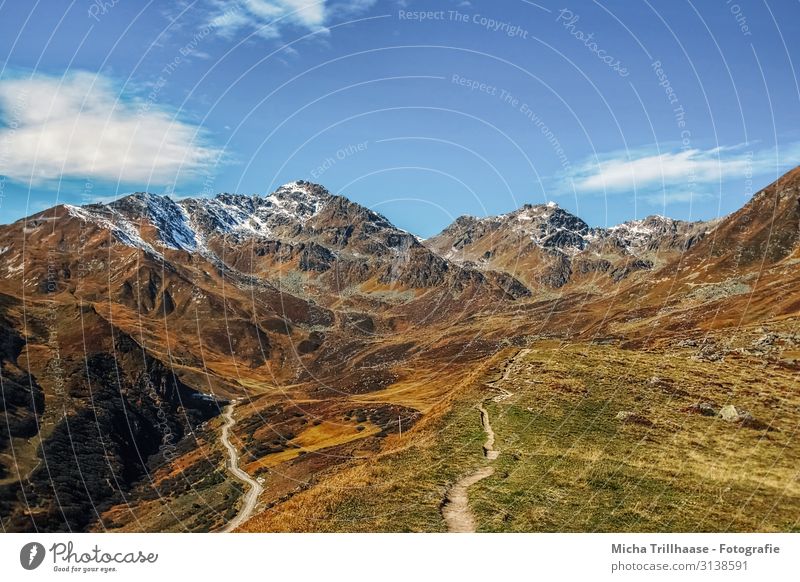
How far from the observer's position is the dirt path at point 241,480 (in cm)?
6638

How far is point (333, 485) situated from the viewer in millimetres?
40844

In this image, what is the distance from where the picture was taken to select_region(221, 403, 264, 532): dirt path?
6638cm

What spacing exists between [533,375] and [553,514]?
A: 99.6 ft

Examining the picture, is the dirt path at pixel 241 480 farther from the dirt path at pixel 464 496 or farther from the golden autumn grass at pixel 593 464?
the dirt path at pixel 464 496

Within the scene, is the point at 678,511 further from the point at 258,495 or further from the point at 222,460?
the point at 222,460

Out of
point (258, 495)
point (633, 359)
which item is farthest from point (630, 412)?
point (258, 495)

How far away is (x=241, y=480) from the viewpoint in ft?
297
